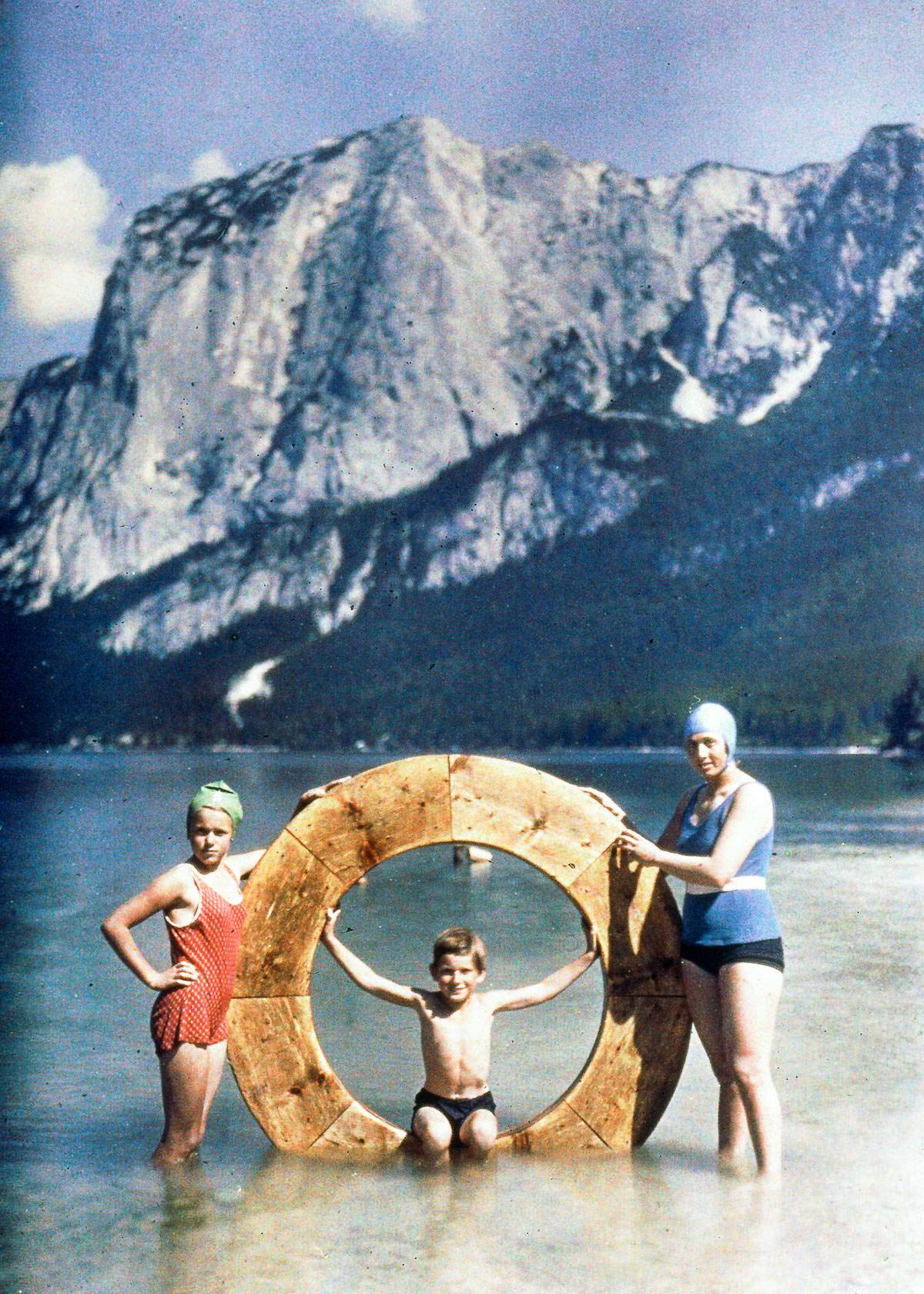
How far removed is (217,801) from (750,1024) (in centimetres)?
219

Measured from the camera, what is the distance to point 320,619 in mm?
176500

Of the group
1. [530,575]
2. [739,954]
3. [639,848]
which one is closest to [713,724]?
[639,848]

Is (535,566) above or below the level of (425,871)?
above

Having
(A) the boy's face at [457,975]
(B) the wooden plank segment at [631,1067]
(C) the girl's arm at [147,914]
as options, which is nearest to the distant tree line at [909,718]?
(B) the wooden plank segment at [631,1067]

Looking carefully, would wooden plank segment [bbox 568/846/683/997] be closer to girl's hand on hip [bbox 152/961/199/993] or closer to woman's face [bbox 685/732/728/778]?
woman's face [bbox 685/732/728/778]

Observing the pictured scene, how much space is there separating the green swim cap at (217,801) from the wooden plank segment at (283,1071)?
0.84 m

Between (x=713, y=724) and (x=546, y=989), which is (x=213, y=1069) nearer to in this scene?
(x=546, y=989)

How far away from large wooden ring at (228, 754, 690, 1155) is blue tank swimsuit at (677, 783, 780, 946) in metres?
0.46

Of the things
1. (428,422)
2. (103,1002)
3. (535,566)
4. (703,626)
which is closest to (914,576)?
(703,626)

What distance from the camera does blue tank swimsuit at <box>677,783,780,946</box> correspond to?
263 inches

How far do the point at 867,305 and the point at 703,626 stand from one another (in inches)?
2559

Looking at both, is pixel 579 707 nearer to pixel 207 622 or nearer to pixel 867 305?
pixel 207 622

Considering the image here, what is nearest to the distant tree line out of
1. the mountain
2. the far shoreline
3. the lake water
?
the far shoreline

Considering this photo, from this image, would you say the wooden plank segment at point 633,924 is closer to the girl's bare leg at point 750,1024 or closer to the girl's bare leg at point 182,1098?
the girl's bare leg at point 750,1024
